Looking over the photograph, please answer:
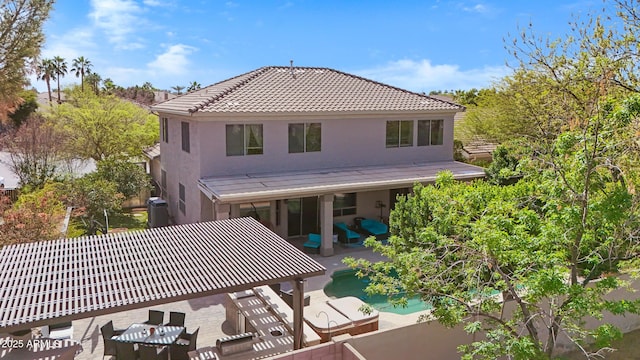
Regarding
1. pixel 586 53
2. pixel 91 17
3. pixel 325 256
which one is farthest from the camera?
pixel 91 17

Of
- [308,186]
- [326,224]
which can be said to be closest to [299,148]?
[308,186]

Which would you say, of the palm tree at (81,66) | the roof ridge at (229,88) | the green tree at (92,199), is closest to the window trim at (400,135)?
the roof ridge at (229,88)

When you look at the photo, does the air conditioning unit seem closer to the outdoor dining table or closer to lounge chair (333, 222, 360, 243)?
lounge chair (333, 222, 360, 243)

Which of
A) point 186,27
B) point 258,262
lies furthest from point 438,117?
point 258,262

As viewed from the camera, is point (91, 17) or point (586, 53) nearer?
point (586, 53)

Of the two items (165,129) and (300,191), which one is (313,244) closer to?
(300,191)

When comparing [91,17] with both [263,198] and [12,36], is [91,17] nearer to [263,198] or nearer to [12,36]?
[12,36]

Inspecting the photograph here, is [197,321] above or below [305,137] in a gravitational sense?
below
